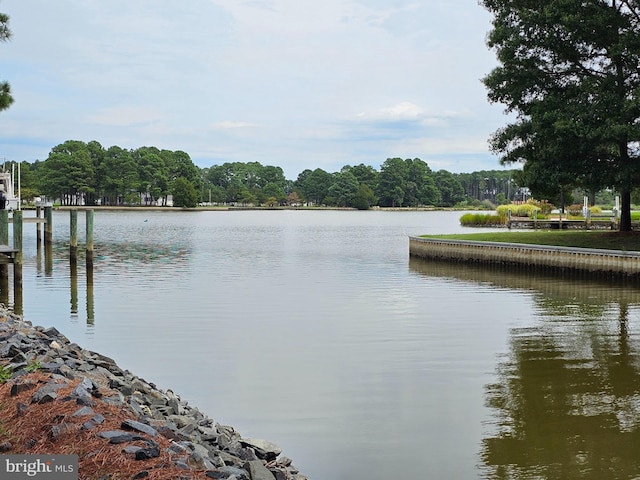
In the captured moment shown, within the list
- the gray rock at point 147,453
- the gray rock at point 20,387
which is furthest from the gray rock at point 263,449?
the gray rock at point 20,387

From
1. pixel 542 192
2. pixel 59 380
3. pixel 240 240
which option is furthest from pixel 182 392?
pixel 240 240

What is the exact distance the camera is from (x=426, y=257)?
35344 millimetres

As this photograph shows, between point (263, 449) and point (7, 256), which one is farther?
point (7, 256)

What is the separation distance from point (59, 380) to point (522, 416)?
18.6 ft

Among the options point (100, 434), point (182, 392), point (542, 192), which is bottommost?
point (182, 392)

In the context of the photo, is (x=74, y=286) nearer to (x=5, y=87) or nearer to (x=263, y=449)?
(x=5, y=87)

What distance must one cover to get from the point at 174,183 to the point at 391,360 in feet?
474

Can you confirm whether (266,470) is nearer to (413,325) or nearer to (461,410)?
(461,410)

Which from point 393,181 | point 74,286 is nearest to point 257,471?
point 74,286

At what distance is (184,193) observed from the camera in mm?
150625

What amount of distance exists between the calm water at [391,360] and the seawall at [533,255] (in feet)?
4.85

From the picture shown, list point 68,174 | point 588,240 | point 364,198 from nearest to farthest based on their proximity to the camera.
→ point 588,240
point 68,174
point 364,198

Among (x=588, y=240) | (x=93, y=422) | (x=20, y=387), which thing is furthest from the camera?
(x=588, y=240)

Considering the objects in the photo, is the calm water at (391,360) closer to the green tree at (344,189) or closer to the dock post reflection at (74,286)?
the dock post reflection at (74,286)
